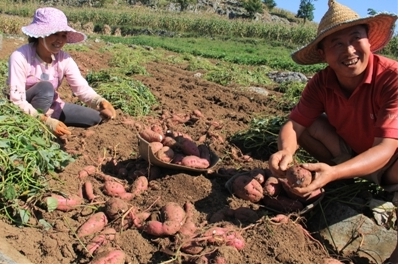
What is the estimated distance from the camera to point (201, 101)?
5.76 meters

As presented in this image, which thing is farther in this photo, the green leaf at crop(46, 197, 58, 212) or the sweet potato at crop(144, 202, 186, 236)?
the green leaf at crop(46, 197, 58, 212)

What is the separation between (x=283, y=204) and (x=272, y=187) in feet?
0.44

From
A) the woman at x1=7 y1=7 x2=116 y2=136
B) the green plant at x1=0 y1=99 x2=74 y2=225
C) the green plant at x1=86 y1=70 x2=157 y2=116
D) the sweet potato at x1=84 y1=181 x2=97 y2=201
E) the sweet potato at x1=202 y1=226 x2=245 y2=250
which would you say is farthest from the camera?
the green plant at x1=86 y1=70 x2=157 y2=116

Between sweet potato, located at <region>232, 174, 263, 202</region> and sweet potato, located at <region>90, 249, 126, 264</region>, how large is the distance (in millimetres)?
922

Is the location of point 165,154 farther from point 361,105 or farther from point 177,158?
point 361,105

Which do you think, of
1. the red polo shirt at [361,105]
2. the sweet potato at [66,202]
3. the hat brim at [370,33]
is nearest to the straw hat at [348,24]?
the hat brim at [370,33]

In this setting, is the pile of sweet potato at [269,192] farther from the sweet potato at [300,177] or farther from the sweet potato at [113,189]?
the sweet potato at [113,189]

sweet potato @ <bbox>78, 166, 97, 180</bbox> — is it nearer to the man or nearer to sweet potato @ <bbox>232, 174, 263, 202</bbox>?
sweet potato @ <bbox>232, 174, 263, 202</bbox>

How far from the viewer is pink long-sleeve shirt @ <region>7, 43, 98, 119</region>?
11.3ft

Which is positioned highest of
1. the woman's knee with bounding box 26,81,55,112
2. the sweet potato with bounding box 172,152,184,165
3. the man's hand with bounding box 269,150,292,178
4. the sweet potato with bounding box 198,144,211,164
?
the man's hand with bounding box 269,150,292,178

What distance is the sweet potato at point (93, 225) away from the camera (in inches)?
95.7

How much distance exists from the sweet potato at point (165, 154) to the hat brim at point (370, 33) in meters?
1.15

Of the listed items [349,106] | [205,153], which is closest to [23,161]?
[205,153]

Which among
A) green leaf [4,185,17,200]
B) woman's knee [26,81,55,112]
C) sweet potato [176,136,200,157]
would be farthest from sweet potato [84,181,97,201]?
woman's knee [26,81,55,112]
